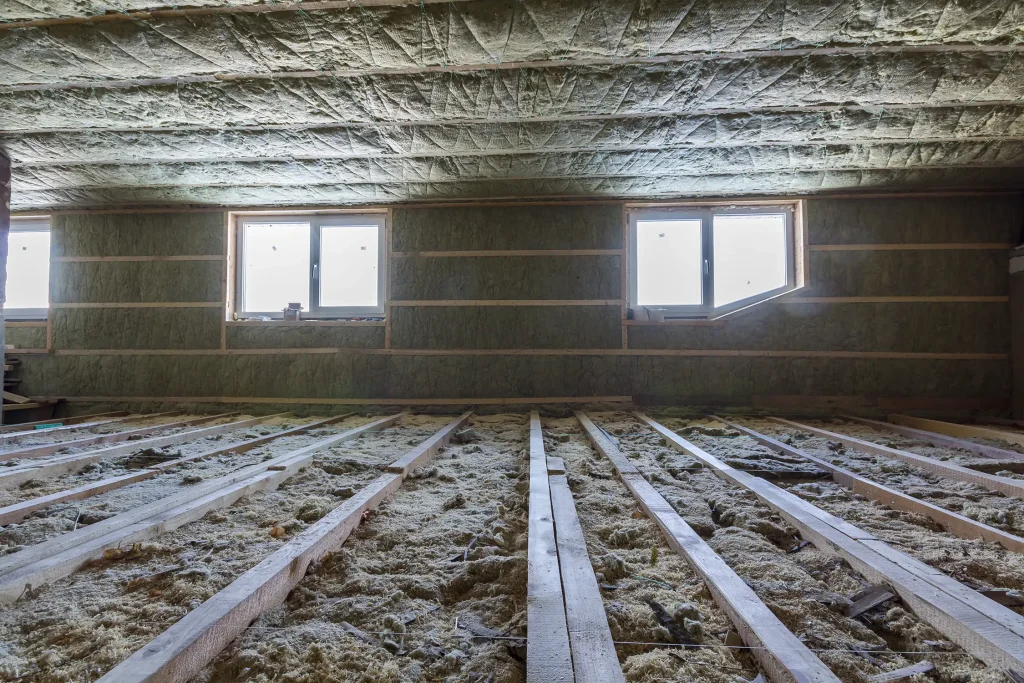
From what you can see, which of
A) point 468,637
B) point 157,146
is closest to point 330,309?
point 157,146

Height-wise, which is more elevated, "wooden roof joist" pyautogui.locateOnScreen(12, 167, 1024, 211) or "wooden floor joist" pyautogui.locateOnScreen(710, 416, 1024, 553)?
"wooden roof joist" pyautogui.locateOnScreen(12, 167, 1024, 211)

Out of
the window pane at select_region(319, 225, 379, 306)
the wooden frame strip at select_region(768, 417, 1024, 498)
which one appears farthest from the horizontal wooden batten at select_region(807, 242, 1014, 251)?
the window pane at select_region(319, 225, 379, 306)

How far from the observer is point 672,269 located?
499 centimetres

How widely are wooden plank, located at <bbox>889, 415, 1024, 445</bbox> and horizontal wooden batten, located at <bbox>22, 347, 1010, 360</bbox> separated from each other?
718mm

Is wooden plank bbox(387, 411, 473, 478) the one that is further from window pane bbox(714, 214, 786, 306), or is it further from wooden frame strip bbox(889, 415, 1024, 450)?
window pane bbox(714, 214, 786, 306)

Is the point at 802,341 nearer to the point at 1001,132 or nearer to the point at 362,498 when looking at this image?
the point at 1001,132

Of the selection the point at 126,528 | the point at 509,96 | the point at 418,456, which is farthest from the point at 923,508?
the point at 509,96

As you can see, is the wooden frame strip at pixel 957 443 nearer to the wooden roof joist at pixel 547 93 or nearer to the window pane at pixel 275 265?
the wooden roof joist at pixel 547 93

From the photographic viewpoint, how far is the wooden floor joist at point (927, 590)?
866 millimetres

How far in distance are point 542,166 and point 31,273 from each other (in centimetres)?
573

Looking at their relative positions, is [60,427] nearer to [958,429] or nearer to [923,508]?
[923,508]

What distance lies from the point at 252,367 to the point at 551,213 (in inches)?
135

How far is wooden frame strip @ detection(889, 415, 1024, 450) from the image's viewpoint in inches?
118

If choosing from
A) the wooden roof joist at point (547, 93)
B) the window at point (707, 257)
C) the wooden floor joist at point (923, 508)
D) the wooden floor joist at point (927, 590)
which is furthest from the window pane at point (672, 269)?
the wooden floor joist at point (927, 590)
